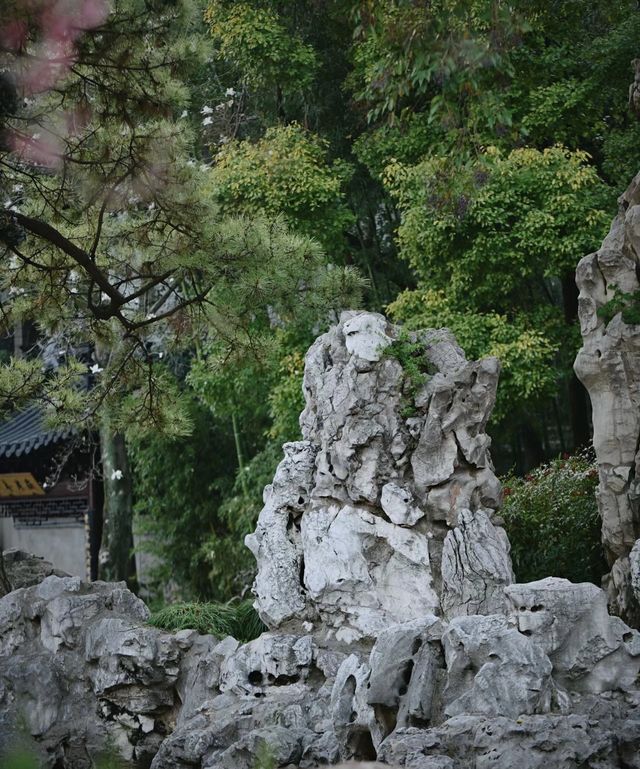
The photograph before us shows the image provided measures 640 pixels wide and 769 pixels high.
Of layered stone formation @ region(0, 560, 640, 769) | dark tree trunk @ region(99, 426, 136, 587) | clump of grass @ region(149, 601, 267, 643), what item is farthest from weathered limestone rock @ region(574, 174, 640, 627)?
dark tree trunk @ region(99, 426, 136, 587)

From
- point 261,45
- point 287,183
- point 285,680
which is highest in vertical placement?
point 261,45

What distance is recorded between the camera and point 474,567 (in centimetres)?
634

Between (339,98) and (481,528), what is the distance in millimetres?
7586

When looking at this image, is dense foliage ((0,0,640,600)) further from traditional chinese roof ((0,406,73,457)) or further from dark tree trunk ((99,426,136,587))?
traditional chinese roof ((0,406,73,457))

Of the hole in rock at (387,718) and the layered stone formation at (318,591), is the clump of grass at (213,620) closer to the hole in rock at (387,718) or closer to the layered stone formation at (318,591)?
the layered stone formation at (318,591)

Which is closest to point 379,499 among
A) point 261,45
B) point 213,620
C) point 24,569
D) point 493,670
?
point 213,620

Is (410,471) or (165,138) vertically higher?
(165,138)

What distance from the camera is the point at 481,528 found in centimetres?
648

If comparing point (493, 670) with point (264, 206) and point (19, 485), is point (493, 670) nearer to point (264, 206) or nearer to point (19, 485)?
point (264, 206)

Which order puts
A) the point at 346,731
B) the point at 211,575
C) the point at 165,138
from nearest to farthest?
the point at 346,731
the point at 165,138
the point at 211,575

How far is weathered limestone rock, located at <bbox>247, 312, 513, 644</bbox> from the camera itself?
6.41m

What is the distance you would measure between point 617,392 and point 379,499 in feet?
5.85

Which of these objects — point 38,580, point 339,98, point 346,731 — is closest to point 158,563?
point 38,580

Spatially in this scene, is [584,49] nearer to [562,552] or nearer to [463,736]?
[562,552]
